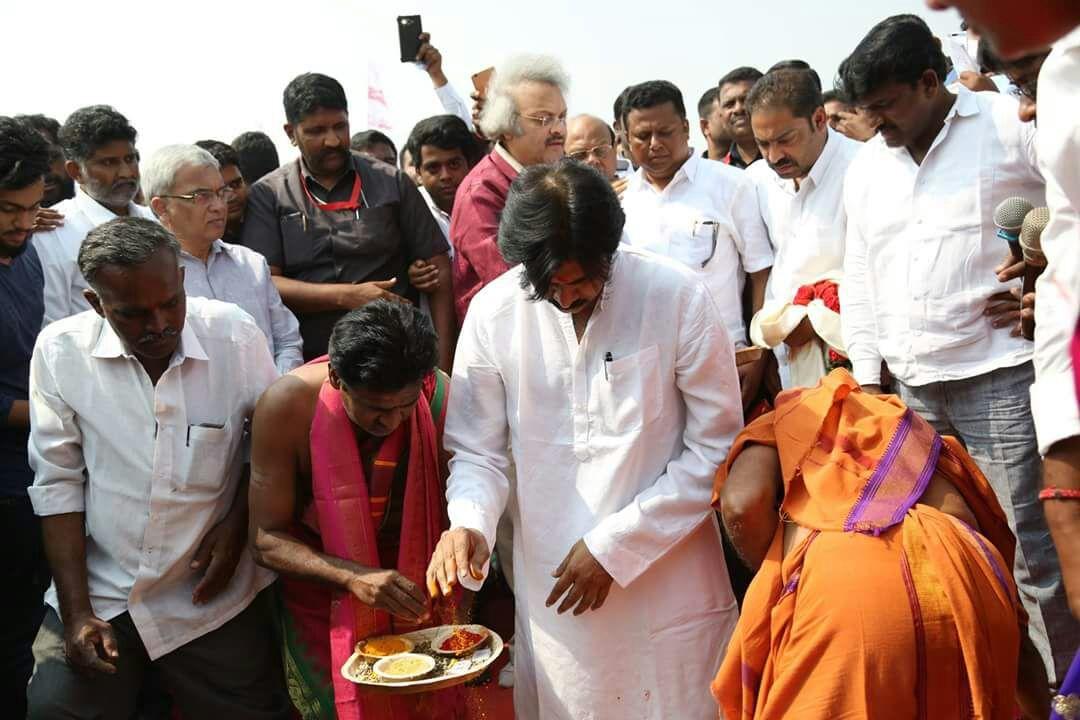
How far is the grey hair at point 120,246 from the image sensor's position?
3.17 metres

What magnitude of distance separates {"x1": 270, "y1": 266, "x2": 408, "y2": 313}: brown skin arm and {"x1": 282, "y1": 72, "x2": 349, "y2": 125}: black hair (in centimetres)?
75

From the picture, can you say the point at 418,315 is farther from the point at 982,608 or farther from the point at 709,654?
the point at 982,608

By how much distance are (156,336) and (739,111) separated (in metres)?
4.25

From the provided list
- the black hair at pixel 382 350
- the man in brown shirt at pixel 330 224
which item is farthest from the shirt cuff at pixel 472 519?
the man in brown shirt at pixel 330 224

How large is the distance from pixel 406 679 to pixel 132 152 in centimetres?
277

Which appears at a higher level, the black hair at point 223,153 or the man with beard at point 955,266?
the black hair at point 223,153

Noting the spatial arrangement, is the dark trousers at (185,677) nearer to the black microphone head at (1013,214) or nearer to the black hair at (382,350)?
the black hair at (382,350)

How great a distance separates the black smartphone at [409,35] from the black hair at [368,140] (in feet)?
4.15

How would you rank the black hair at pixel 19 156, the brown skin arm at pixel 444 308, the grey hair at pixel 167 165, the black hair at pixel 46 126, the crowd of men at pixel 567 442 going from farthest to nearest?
the black hair at pixel 46 126, the brown skin arm at pixel 444 308, the grey hair at pixel 167 165, the black hair at pixel 19 156, the crowd of men at pixel 567 442

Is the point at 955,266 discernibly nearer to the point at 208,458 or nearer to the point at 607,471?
the point at 607,471

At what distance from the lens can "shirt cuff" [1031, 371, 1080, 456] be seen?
203 cm

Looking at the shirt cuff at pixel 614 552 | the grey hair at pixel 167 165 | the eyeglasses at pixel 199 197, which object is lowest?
the shirt cuff at pixel 614 552

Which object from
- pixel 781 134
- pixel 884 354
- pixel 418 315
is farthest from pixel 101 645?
pixel 781 134

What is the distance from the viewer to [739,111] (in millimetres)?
6477
